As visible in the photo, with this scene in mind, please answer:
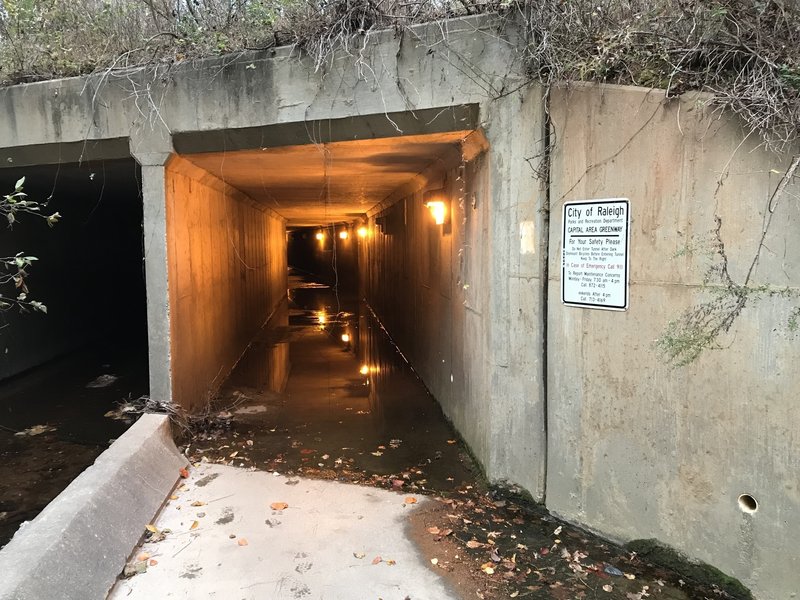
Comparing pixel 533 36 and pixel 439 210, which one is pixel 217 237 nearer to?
pixel 439 210

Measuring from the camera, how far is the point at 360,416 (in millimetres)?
6594

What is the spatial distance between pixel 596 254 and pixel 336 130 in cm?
267

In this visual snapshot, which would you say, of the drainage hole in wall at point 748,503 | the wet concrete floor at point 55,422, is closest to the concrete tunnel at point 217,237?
the wet concrete floor at point 55,422

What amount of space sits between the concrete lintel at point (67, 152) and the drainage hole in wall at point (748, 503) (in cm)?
609

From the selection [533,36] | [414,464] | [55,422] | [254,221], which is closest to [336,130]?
[533,36]

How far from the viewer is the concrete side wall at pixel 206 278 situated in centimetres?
564

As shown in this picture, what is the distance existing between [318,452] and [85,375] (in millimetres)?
5869

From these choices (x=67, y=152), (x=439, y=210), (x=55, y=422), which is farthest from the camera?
(x=55, y=422)

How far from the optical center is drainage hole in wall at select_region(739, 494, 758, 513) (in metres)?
3.05

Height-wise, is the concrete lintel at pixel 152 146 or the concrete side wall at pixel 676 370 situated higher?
the concrete lintel at pixel 152 146

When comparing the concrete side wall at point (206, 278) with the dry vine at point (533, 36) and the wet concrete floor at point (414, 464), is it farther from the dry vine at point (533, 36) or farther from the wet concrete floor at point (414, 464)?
the dry vine at point (533, 36)

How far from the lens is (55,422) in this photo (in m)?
6.69

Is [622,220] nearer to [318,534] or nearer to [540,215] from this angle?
[540,215]

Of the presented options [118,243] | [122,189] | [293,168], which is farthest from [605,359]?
[118,243]
